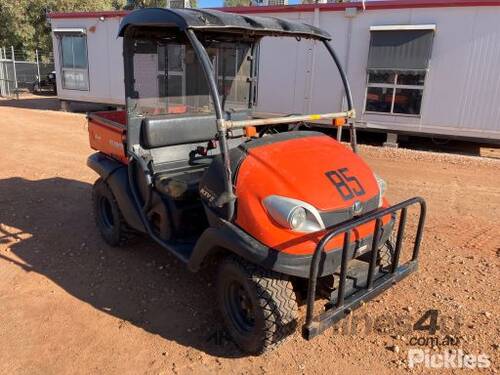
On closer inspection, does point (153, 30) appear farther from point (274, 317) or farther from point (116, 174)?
point (274, 317)

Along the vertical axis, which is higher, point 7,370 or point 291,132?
point 291,132

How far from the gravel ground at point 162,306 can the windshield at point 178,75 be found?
1462 mm

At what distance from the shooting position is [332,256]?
8.70 ft

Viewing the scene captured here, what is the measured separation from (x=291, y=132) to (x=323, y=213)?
85cm

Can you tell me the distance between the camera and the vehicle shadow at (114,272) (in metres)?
3.21

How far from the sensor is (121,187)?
388cm

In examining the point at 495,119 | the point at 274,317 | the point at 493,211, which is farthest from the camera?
the point at 495,119

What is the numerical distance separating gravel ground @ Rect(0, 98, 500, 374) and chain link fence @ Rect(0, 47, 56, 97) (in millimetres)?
16533

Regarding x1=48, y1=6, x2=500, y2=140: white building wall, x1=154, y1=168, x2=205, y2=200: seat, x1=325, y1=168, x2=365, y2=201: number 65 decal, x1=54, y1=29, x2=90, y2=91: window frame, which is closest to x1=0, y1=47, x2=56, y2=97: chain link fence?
x1=54, y1=29, x2=90, y2=91: window frame

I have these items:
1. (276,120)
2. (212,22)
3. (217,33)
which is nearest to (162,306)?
(276,120)

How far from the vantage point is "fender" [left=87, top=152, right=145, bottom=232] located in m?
3.79

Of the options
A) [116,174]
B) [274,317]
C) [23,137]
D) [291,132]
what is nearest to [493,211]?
[291,132]

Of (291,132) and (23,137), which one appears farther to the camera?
(23,137)

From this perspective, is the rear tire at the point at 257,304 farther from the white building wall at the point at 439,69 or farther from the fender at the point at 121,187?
the white building wall at the point at 439,69
